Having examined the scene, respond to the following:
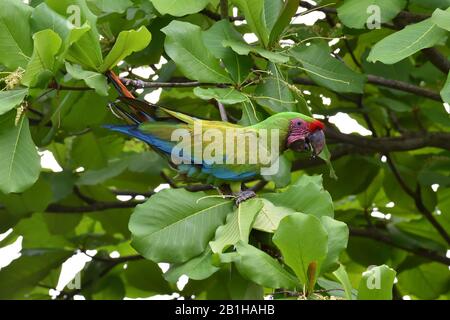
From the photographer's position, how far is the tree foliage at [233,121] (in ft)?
5.56

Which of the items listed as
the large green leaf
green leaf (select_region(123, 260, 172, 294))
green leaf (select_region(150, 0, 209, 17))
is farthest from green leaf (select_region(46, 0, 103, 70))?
green leaf (select_region(123, 260, 172, 294))

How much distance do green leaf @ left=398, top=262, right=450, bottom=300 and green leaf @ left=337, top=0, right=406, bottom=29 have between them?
1207 millimetres

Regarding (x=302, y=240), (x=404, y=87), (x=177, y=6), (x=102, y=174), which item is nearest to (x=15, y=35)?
(x=177, y=6)

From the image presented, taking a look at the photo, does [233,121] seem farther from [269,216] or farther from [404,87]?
[269,216]

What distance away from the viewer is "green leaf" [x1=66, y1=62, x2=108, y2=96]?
5.66ft

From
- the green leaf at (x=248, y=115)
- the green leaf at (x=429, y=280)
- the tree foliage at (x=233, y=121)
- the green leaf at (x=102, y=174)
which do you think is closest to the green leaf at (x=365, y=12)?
the tree foliage at (x=233, y=121)

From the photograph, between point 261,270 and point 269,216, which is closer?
point 261,270

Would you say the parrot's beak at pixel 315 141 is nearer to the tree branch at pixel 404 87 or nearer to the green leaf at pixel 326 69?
the green leaf at pixel 326 69

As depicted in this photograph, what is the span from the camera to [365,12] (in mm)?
2082

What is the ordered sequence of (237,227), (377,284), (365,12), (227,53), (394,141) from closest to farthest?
(377,284)
(237,227)
(227,53)
(365,12)
(394,141)

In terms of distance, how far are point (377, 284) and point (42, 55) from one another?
733mm

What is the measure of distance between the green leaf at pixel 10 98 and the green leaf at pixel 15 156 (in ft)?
0.18

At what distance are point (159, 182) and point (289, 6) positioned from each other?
1.21 metres
